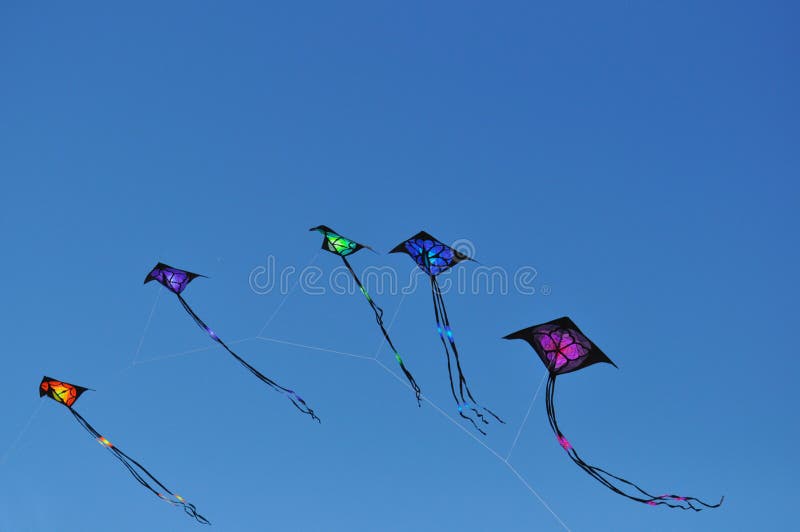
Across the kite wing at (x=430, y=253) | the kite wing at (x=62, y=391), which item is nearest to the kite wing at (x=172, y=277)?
the kite wing at (x=62, y=391)

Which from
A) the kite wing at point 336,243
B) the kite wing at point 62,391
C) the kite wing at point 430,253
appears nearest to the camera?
the kite wing at point 430,253

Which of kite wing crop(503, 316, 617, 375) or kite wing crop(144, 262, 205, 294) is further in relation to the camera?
kite wing crop(144, 262, 205, 294)

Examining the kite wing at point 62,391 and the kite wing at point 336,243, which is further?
the kite wing at point 336,243

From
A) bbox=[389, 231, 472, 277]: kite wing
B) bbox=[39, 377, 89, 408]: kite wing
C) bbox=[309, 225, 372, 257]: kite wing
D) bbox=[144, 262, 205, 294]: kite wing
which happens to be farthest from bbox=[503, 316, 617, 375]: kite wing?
bbox=[39, 377, 89, 408]: kite wing

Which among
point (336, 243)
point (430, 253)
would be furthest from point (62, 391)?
point (430, 253)

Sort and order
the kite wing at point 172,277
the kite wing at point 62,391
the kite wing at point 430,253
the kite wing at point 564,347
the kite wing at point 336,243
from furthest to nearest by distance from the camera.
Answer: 1. the kite wing at point 172,277
2. the kite wing at point 336,243
3. the kite wing at point 62,391
4. the kite wing at point 430,253
5. the kite wing at point 564,347

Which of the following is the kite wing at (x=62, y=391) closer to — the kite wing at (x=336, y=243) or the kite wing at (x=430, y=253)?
the kite wing at (x=336, y=243)

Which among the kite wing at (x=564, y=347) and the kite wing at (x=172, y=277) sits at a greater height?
the kite wing at (x=564, y=347)

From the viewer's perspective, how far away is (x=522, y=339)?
961 centimetres

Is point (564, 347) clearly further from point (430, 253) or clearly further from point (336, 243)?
point (336, 243)

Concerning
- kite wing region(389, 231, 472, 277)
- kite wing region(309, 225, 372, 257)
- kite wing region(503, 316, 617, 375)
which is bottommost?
kite wing region(503, 316, 617, 375)

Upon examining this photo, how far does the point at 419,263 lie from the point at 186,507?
589cm

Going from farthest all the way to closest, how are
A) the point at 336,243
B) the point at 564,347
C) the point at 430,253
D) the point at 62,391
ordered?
the point at 336,243, the point at 62,391, the point at 430,253, the point at 564,347

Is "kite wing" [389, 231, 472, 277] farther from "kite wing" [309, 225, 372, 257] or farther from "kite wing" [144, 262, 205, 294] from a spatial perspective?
"kite wing" [144, 262, 205, 294]
